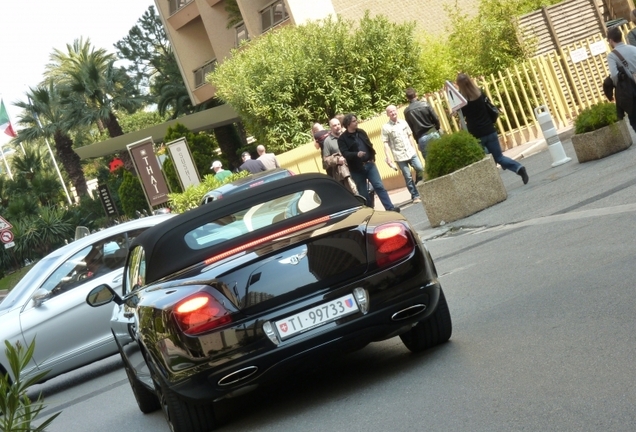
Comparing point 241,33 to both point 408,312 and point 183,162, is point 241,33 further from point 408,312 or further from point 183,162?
point 408,312

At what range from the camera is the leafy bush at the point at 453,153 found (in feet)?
49.7

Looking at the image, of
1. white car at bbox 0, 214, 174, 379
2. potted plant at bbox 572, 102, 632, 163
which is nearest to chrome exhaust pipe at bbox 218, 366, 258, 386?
white car at bbox 0, 214, 174, 379

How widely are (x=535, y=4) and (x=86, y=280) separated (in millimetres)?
22560

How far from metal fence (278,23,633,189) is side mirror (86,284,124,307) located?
16.4 m

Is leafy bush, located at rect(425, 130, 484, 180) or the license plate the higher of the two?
leafy bush, located at rect(425, 130, 484, 180)

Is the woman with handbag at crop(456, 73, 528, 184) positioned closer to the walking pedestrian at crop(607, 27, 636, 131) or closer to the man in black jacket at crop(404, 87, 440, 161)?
the man in black jacket at crop(404, 87, 440, 161)

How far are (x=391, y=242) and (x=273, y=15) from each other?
1298 inches

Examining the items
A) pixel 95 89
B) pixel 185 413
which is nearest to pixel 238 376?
pixel 185 413

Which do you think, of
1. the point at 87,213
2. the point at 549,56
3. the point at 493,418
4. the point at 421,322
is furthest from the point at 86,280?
the point at 87,213

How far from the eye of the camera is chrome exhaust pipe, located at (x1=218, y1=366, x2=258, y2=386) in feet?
21.0

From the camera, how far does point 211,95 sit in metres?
49.2

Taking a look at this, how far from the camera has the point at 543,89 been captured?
24.6 metres

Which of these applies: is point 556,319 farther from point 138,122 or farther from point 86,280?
point 138,122

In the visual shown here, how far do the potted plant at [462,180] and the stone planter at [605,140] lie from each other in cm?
157
